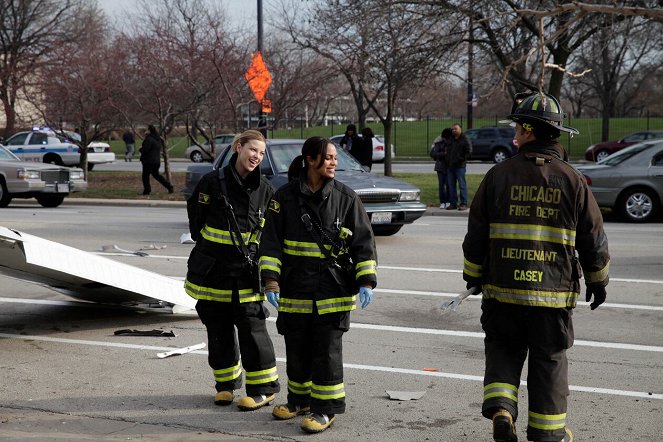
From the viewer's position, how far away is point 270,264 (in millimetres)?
4945

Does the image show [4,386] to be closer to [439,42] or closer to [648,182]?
[648,182]

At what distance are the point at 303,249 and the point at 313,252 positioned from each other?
57 mm

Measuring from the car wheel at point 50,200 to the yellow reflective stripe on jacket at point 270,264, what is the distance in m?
17.6

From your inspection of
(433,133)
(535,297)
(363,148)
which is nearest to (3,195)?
(363,148)

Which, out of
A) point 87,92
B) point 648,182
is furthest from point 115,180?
point 648,182

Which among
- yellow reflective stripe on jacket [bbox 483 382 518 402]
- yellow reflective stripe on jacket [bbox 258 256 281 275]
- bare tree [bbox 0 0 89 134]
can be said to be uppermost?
bare tree [bbox 0 0 89 134]

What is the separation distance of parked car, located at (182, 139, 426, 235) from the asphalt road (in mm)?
2342

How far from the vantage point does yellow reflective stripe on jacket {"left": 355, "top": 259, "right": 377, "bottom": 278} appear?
496 centimetres

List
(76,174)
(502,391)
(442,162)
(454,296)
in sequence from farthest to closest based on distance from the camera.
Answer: (76,174), (442,162), (454,296), (502,391)

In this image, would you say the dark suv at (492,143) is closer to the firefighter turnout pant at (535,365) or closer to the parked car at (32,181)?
the parked car at (32,181)

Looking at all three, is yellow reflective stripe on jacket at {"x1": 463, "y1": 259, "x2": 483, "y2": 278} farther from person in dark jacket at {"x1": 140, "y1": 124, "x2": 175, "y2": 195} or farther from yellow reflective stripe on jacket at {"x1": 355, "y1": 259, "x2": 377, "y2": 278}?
person in dark jacket at {"x1": 140, "y1": 124, "x2": 175, "y2": 195}

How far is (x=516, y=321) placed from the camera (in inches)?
169

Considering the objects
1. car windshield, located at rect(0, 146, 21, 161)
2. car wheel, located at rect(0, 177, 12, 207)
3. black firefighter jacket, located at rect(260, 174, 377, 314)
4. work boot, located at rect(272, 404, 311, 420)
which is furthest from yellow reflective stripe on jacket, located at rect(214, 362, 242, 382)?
car windshield, located at rect(0, 146, 21, 161)

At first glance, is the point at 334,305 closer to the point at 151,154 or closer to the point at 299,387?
the point at 299,387
